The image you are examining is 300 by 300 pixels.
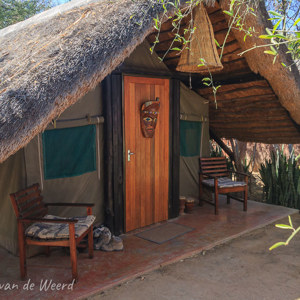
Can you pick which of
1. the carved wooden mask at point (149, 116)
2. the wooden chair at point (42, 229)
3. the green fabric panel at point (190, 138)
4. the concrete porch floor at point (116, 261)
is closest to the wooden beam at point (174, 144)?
the concrete porch floor at point (116, 261)

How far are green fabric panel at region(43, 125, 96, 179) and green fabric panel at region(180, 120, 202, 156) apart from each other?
1.84 metres

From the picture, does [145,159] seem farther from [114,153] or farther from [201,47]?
[201,47]

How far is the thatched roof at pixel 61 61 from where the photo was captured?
7.20 feet

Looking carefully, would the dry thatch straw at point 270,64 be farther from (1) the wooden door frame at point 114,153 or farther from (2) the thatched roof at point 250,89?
(1) the wooden door frame at point 114,153

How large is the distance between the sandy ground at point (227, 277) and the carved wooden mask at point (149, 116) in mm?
1761

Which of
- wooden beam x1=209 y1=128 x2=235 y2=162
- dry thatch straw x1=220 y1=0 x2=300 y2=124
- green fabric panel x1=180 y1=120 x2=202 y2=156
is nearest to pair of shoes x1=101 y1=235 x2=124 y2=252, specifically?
green fabric panel x1=180 y1=120 x2=202 y2=156

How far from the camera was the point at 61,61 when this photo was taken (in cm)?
249

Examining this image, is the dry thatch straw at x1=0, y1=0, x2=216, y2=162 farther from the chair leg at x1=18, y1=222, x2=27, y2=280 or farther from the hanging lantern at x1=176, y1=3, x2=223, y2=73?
the chair leg at x1=18, y1=222, x2=27, y2=280

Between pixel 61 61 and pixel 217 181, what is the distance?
130 inches

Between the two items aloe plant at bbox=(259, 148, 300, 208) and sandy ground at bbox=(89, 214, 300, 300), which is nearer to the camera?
sandy ground at bbox=(89, 214, 300, 300)

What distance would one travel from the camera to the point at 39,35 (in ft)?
11.0

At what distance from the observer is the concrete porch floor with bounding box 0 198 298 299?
289cm

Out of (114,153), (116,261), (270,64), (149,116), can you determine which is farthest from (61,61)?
(270,64)

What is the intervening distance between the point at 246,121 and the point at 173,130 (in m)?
1.84
